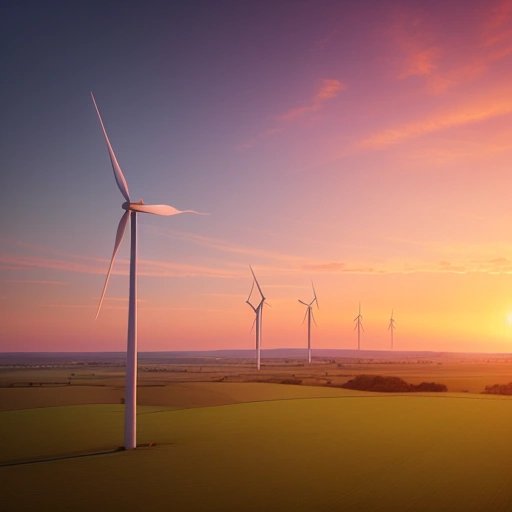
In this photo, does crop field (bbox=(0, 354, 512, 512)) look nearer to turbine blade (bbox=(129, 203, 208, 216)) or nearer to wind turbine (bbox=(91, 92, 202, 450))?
wind turbine (bbox=(91, 92, 202, 450))

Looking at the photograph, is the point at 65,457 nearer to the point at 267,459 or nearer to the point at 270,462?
the point at 267,459

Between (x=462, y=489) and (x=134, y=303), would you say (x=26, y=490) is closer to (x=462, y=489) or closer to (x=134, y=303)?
(x=134, y=303)

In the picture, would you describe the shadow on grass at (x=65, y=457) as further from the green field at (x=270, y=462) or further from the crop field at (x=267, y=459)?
the green field at (x=270, y=462)

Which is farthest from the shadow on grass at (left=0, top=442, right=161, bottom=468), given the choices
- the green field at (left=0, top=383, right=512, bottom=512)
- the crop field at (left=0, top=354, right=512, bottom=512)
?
the green field at (left=0, top=383, right=512, bottom=512)

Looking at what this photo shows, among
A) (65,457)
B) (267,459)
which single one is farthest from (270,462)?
(65,457)

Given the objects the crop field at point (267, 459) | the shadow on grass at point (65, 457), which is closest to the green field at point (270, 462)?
the crop field at point (267, 459)
